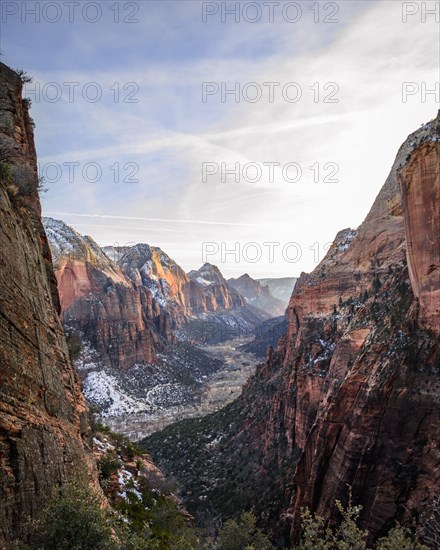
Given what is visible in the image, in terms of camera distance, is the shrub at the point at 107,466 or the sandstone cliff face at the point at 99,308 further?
the sandstone cliff face at the point at 99,308

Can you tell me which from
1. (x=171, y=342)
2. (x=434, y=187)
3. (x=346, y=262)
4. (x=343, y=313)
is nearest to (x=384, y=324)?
(x=434, y=187)

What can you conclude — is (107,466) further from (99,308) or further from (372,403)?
(99,308)

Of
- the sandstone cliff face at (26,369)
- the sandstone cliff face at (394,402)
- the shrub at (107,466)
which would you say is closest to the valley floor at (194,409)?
the shrub at (107,466)

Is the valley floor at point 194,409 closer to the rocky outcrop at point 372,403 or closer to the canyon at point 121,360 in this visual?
the canyon at point 121,360

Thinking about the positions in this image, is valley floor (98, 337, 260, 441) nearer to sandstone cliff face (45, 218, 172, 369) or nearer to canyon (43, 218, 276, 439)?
canyon (43, 218, 276, 439)

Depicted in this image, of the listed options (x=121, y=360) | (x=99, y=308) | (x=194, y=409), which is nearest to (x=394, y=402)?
(x=194, y=409)

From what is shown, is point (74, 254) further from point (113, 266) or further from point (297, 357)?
point (297, 357)

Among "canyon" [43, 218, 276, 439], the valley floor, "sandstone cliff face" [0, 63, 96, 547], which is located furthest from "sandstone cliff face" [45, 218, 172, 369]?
"sandstone cliff face" [0, 63, 96, 547]
